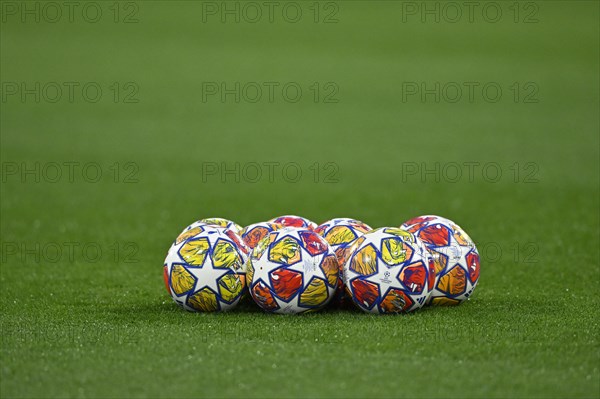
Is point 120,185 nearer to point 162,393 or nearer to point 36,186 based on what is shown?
point 36,186

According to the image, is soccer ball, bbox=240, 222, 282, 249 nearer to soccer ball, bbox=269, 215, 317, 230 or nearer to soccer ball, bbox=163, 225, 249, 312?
soccer ball, bbox=269, 215, 317, 230

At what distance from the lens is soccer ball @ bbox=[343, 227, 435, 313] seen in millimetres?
9031

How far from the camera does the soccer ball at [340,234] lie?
9.68 m

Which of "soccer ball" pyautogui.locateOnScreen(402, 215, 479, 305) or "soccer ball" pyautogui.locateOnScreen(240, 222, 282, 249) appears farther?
"soccer ball" pyautogui.locateOnScreen(240, 222, 282, 249)

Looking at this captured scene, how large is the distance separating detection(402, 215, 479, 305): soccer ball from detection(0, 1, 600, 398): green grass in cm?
26

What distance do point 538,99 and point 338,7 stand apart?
57.3ft

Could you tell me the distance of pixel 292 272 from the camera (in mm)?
9086

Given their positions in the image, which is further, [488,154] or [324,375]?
[488,154]

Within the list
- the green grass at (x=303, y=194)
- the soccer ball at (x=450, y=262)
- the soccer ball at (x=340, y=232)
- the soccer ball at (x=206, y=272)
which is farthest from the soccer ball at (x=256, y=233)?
the soccer ball at (x=450, y=262)

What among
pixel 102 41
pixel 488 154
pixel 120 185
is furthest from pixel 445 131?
pixel 102 41

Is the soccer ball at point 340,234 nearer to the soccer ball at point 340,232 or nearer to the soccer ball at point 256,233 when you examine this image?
the soccer ball at point 340,232

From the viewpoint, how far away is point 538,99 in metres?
33.2

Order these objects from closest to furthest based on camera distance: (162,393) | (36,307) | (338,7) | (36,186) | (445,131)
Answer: (162,393) < (36,307) < (36,186) < (445,131) < (338,7)

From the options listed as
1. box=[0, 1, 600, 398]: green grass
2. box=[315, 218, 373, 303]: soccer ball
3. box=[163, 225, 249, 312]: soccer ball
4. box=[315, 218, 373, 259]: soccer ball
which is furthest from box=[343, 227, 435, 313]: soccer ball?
box=[163, 225, 249, 312]: soccer ball
